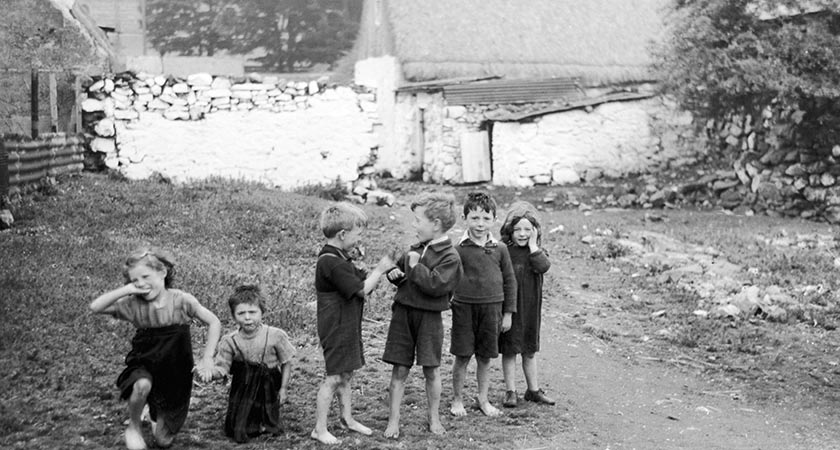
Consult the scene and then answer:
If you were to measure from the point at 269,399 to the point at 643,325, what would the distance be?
16.0 ft

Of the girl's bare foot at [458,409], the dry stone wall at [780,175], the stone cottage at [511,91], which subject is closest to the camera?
the girl's bare foot at [458,409]

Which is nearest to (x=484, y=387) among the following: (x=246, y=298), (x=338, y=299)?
(x=338, y=299)

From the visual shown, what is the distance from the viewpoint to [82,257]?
8.77m

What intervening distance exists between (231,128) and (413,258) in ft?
39.6

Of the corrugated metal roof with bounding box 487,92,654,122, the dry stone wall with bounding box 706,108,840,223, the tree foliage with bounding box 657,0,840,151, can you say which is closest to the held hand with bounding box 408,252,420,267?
the tree foliage with bounding box 657,0,840,151

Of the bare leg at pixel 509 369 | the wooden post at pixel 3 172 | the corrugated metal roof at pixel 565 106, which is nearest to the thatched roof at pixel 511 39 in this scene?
the corrugated metal roof at pixel 565 106

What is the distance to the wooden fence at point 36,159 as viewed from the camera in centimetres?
1112

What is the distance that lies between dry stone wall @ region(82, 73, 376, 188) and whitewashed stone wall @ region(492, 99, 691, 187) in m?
3.86

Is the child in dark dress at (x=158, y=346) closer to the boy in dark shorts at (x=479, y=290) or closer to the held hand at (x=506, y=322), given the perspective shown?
the boy in dark shorts at (x=479, y=290)

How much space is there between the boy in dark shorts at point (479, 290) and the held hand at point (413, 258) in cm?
56

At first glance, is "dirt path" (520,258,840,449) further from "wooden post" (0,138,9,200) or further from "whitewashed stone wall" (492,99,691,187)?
"whitewashed stone wall" (492,99,691,187)

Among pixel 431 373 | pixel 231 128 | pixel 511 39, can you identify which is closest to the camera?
pixel 431 373

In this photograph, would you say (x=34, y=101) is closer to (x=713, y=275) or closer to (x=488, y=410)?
(x=713, y=275)

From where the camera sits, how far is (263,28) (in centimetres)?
3078
